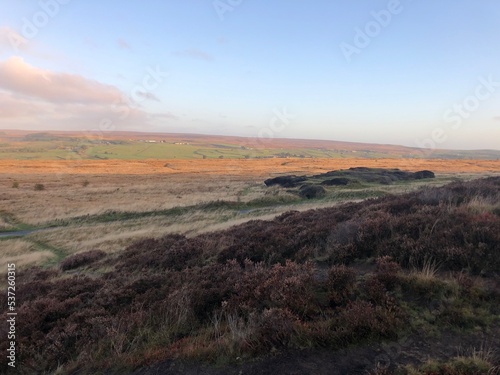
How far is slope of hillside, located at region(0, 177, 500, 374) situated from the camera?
15.1 feet

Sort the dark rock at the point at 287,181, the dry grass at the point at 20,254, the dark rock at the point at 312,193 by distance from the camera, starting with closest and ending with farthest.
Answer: the dry grass at the point at 20,254, the dark rock at the point at 312,193, the dark rock at the point at 287,181

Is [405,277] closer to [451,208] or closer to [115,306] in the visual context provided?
[451,208]

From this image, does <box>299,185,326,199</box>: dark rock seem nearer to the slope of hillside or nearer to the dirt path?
the slope of hillside

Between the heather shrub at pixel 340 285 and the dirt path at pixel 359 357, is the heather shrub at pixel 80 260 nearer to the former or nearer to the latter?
the dirt path at pixel 359 357

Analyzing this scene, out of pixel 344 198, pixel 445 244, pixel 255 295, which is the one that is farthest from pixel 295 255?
pixel 344 198

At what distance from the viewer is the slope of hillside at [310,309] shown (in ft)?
15.1

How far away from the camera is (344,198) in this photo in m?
30.6

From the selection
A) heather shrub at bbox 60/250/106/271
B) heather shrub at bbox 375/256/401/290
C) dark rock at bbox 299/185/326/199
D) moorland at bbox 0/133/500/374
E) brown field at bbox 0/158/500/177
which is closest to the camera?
moorland at bbox 0/133/500/374

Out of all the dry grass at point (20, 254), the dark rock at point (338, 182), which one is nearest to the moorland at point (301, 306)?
the dry grass at point (20, 254)

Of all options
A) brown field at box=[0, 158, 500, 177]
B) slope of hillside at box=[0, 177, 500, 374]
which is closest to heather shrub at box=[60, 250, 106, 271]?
slope of hillside at box=[0, 177, 500, 374]

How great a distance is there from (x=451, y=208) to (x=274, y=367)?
7591 mm

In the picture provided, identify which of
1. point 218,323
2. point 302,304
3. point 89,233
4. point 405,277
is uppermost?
point 405,277

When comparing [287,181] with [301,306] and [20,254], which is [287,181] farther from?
[301,306]

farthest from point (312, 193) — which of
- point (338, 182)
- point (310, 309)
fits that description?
point (310, 309)
